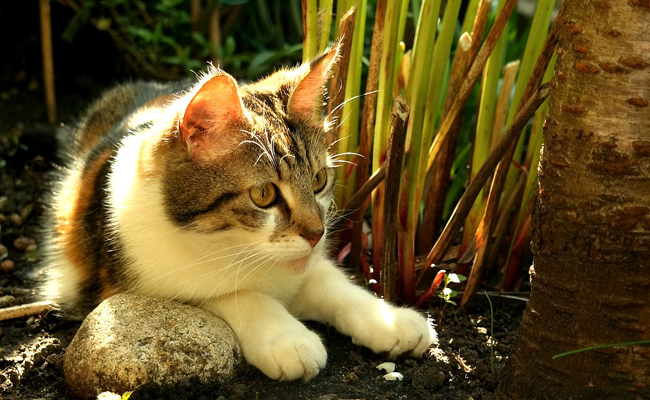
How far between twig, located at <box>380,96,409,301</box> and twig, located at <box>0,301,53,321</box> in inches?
38.4

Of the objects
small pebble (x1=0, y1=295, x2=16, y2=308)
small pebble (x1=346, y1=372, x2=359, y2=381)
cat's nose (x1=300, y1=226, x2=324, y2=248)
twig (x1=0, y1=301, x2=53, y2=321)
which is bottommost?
small pebble (x1=346, y1=372, x2=359, y2=381)

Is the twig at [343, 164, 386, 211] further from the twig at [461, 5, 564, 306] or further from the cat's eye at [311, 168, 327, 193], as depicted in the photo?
the twig at [461, 5, 564, 306]

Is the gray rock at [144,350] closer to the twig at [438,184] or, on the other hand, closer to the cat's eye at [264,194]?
the cat's eye at [264,194]

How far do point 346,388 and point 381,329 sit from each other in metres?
0.21

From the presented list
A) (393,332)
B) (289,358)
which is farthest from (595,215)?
(289,358)

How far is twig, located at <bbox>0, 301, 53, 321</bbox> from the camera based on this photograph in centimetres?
206

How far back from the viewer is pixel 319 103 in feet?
6.60

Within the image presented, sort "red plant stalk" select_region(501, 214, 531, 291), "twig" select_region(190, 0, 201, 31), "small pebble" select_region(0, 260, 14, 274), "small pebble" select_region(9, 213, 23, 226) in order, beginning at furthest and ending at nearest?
"twig" select_region(190, 0, 201, 31) < "small pebble" select_region(9, 213, 23, 226) < "small pebble" select_region(0, 260, 14, 274) < "red plant stalk" select_region(501, 214, 531, 291)

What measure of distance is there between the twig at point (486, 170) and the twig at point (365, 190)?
0.23 m

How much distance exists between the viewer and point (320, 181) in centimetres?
197

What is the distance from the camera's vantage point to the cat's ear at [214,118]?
164 centimetres

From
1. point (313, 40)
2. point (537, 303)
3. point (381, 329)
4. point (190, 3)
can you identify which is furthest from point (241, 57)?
point (537, 303)

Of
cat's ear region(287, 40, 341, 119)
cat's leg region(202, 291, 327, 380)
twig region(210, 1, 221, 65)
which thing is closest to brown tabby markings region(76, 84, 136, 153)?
twig region(210, 1, 221, 65)

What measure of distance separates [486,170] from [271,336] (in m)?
0.68
